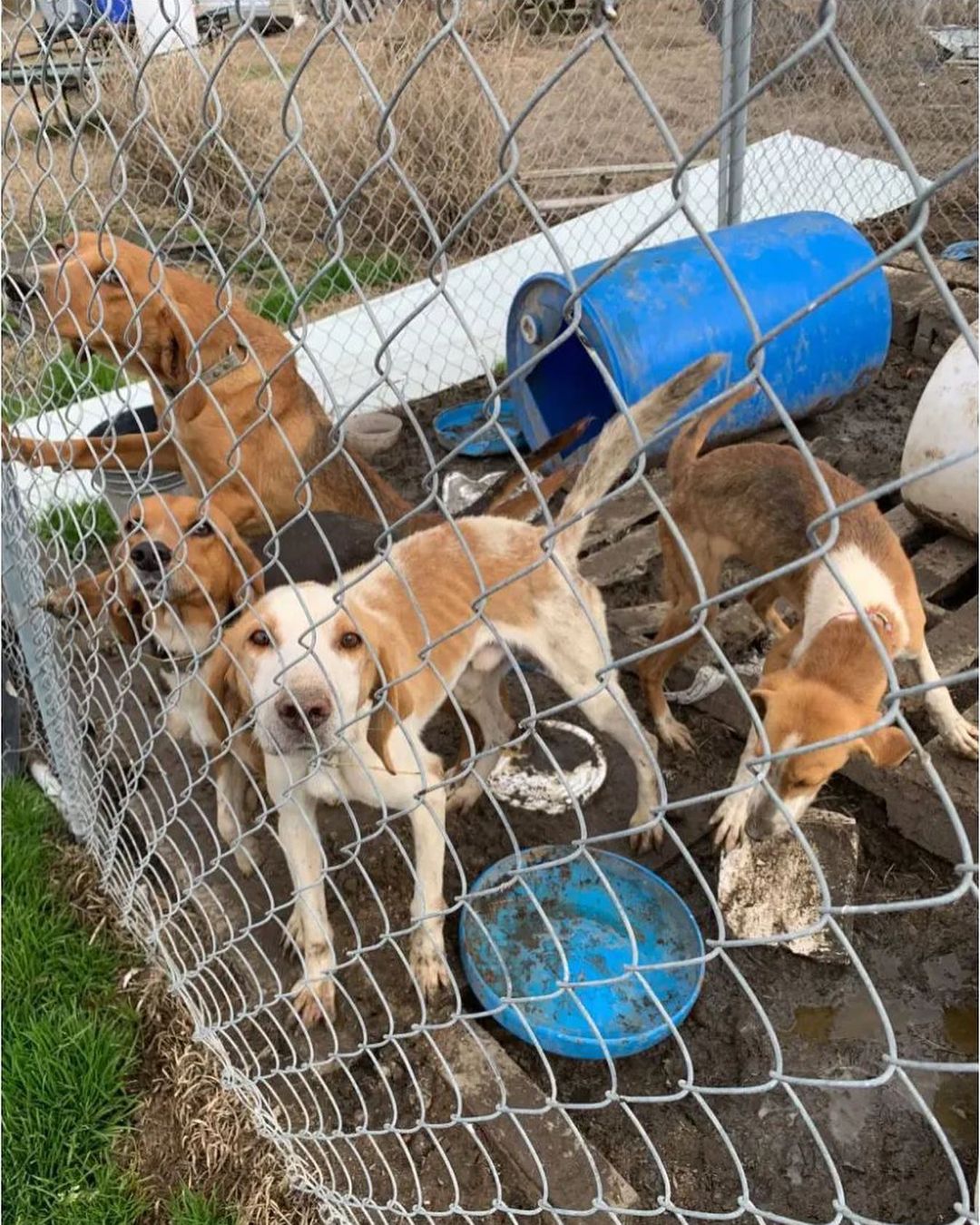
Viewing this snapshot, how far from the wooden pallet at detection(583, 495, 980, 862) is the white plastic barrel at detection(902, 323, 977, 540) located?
16cm

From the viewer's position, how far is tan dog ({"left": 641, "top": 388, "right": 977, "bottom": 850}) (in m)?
2.75

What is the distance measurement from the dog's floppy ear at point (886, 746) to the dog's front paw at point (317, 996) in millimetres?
1459

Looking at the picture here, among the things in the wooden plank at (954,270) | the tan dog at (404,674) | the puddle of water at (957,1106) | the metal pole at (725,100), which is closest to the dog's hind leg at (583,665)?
the tan dog at (404,674)

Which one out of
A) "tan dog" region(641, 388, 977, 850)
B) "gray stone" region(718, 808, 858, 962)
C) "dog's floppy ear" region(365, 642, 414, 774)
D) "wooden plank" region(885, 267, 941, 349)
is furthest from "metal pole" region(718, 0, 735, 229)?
"dog's floppy ear" region(365, 642, 414, 774)

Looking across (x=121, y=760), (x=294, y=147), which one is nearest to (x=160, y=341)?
(x=121, y=760)

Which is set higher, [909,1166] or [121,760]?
[121,760]

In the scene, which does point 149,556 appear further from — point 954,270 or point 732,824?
point 954,270

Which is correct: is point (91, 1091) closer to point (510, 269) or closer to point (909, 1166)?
point (909, 1166)

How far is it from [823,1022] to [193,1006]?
162cm

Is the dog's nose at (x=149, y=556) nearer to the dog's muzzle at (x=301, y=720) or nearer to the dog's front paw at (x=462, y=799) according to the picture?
the dog's muzzle at (x=301, y=720)

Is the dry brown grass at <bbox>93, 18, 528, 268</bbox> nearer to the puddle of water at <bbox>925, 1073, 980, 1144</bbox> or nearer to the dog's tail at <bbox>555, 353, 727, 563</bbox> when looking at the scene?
the dog's tail at <bbox>555, 353, 727, 563</bbox>

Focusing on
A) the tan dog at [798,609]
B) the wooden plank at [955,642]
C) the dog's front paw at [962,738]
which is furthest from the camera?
the wooden plank at [955,642]

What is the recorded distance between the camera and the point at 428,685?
114 inches

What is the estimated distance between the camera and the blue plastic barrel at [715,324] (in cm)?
454
